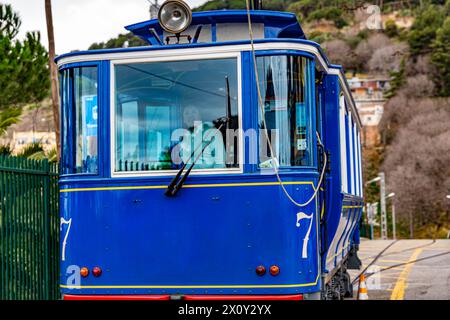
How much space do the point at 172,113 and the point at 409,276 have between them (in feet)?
42.7

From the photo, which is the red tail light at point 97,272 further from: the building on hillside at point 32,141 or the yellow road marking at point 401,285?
the yellow road marking at point 401,285

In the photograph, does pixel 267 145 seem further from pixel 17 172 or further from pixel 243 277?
pixel 17 172

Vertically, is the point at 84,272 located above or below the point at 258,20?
below

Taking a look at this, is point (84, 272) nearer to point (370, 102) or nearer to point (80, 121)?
point (80, 121)

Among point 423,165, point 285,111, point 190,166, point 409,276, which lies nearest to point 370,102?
point 423,165

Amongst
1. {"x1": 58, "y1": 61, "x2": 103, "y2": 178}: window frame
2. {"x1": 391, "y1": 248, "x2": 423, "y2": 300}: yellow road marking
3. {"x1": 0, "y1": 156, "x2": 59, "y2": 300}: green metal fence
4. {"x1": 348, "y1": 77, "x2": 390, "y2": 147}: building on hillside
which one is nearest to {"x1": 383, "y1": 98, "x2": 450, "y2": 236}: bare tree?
{"x1": 348, "y1": 77, "x2": 390, "y2": 147}: building on hillside

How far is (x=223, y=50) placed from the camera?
764 cm

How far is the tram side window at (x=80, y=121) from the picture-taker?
25.8ft

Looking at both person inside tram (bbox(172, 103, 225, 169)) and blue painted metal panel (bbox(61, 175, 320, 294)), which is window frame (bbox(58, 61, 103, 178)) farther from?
person inside tram (bbox(172, 103, 225, 169))

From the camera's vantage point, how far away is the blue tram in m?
7.39

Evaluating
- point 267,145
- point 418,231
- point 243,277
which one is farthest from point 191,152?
point 418,231

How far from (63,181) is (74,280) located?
102 cm

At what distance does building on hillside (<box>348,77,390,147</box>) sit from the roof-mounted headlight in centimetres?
9608

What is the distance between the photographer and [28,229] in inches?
381
